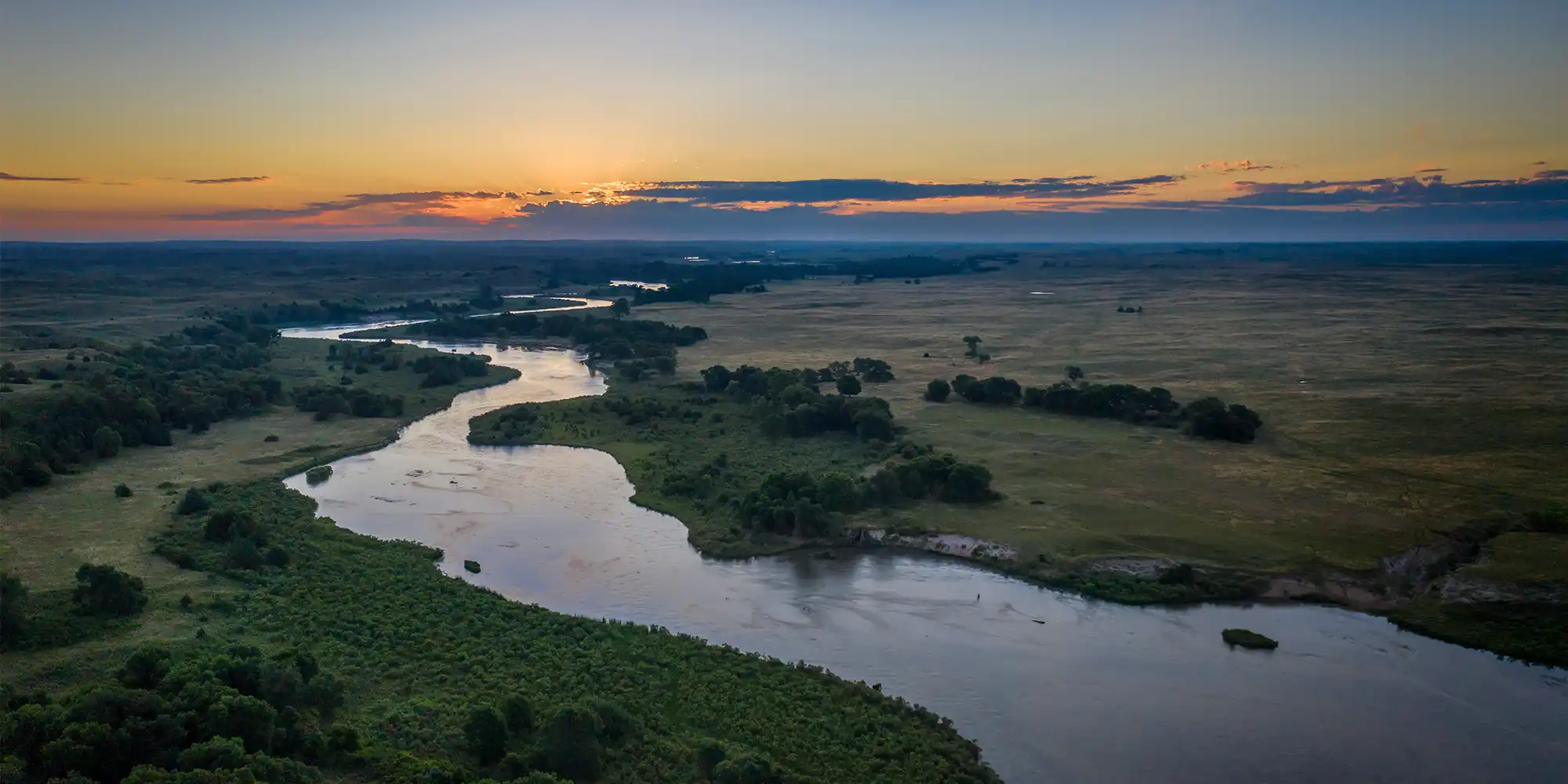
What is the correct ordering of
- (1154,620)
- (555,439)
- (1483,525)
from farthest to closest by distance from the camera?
(555,439), (1483,525), (1154,620)

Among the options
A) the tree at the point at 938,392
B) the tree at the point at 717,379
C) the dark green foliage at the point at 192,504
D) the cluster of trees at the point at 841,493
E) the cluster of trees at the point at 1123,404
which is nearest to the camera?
the cluster of trees at the point at 841,493

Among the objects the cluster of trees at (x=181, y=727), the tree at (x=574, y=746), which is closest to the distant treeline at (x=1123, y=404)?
the tree at (x=574, y=746)

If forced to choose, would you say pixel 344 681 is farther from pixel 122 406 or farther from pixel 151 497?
pixel 122 406

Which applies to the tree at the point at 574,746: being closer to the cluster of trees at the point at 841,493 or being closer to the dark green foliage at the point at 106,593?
the dark green foliage at the point at 106,593

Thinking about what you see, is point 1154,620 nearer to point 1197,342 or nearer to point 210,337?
point 1197,342

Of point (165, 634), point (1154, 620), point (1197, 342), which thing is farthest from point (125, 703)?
point (1197, 342)

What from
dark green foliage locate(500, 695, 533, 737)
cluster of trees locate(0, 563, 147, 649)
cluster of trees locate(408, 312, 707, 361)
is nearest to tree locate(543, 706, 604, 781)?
dark green foliage locate(500, 695, 533, 737)

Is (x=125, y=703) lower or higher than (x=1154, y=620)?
higher
